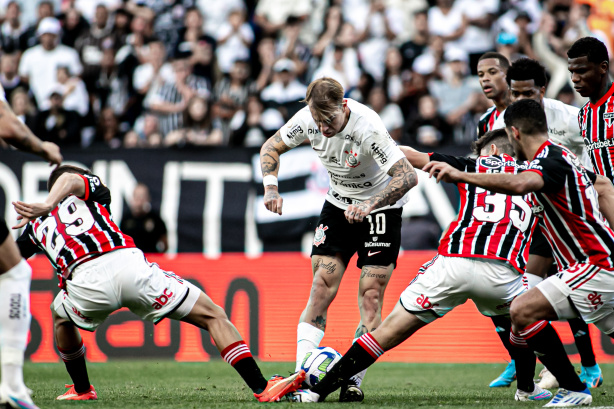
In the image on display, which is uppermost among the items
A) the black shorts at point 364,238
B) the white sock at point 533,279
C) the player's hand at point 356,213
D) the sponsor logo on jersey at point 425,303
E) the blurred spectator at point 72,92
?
the blurred spectator at point 72,92

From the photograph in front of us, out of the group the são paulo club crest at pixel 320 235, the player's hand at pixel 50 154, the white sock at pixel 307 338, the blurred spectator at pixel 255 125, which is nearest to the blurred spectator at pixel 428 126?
the blurred spectator at pixel 255 125

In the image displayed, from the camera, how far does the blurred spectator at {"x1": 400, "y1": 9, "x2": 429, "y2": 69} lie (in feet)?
46.8

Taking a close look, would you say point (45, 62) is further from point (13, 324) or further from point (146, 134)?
point (13, 324)

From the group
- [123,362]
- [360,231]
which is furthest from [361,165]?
[123,362]

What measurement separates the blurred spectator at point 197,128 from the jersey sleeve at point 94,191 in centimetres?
713

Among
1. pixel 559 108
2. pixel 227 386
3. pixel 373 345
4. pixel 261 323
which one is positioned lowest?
pixel 261 323

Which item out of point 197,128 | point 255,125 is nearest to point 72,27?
point 197,128

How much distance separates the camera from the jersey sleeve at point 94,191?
237 inches

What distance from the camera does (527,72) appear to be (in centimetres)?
735

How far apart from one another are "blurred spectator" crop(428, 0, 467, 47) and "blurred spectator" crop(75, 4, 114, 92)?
19.8 ft

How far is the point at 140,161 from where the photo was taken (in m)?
12.0

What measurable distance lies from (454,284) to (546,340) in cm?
73

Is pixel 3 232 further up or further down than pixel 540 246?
further up

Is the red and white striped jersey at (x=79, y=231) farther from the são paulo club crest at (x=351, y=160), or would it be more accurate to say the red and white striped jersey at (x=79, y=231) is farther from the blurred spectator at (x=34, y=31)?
the blurred spectator at (x=34, y=31)
